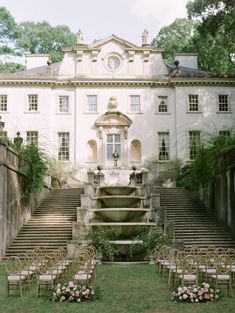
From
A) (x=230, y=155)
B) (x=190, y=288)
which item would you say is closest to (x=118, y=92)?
(x=230, y=155)

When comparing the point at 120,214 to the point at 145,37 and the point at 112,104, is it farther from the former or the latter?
the point at 145,37

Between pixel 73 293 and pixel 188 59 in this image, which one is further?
pixel 188 59

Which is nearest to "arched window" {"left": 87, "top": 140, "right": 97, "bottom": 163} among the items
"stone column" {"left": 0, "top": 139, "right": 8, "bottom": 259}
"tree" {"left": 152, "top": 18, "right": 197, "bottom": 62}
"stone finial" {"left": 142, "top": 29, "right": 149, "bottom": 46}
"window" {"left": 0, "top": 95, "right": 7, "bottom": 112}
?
"window" {"left": 0, "top": 95, "right": 7, "bottom": 112}

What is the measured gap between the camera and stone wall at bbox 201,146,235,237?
2141 centimetres

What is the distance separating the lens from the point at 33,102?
120 feet

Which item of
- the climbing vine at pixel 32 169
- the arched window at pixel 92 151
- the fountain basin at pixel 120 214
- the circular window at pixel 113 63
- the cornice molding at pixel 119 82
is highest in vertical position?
the circular window at pixel 113 63

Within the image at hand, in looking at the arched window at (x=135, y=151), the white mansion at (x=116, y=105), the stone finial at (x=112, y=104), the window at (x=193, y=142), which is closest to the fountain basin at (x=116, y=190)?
the white mansion at (x=116, y=105)

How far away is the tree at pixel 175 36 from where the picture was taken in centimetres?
4906

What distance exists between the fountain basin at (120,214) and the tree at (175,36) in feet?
97.3

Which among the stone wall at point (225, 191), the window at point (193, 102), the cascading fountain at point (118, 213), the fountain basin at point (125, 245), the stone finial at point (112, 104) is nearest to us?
the fountain basin at point (125, 245)

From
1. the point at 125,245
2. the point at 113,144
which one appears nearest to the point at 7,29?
the point at 113,144

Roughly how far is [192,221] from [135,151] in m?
14.5

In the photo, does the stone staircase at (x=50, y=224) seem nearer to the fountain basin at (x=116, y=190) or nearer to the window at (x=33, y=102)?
the fountain basin at (x=116, y=190)

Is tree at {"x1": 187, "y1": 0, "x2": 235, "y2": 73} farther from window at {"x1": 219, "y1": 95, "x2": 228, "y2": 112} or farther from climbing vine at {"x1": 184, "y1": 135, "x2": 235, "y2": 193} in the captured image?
climbing vine at {"x1": 184, "y1": 135, "x2": 235, "y2": 193}
